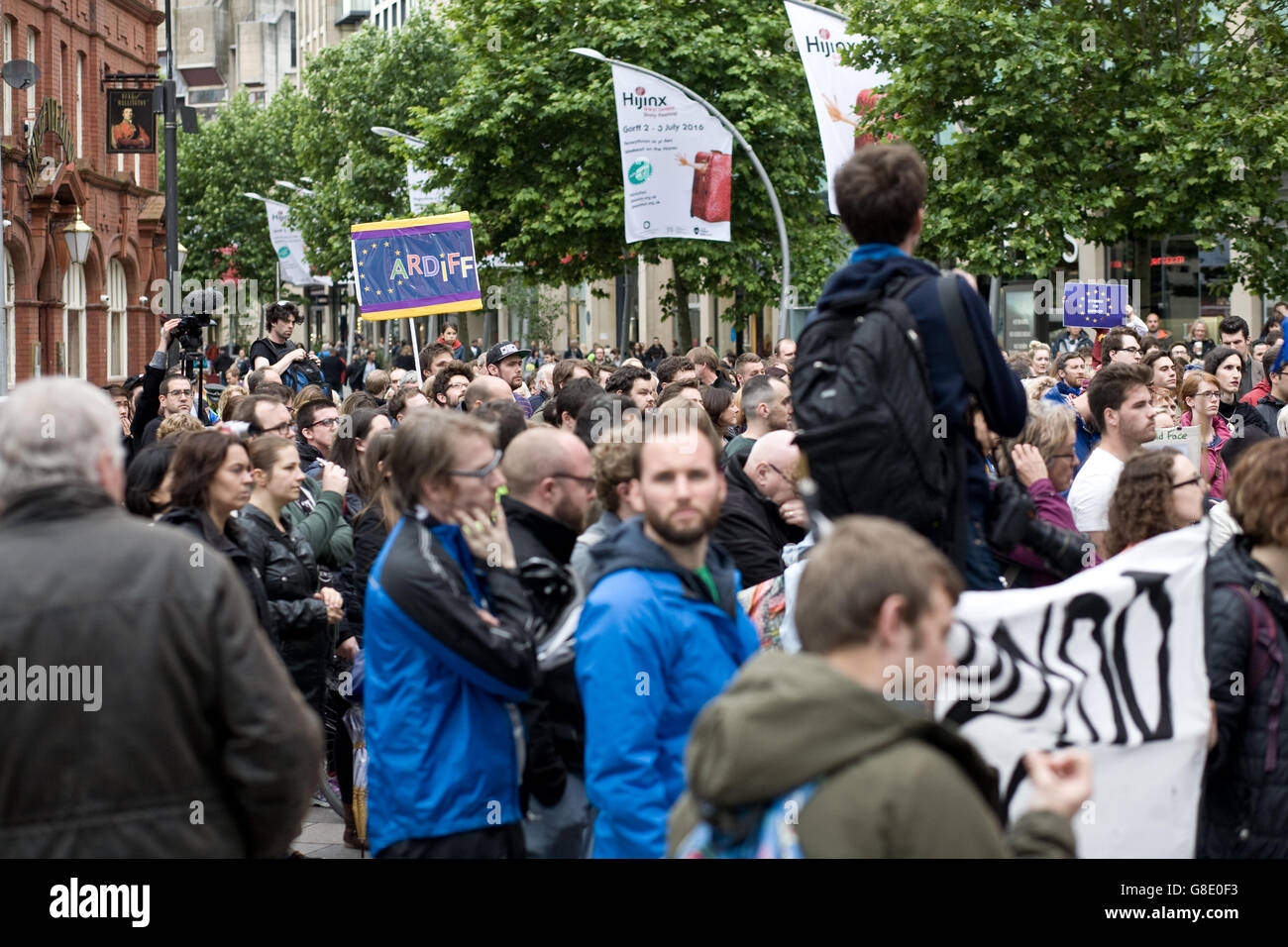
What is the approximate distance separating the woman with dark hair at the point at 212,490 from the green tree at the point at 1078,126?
58.7ft

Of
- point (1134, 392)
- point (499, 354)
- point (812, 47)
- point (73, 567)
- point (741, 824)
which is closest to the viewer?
point (741, 824)

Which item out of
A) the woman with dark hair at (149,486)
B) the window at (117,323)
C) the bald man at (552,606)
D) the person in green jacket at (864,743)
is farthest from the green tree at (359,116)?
the person in green jacket at (864,743)

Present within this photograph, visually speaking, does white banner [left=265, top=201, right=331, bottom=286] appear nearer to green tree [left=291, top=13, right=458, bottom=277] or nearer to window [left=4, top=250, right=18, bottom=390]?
green tree [left=291, top=13, right=458, bottom=277]

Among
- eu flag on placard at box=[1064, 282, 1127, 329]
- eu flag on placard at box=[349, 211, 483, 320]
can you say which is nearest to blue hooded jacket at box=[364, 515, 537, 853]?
eu flag on placard at box=[349, 211, 483, 320]

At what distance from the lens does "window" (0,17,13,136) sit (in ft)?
108

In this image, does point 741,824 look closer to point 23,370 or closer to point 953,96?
point 953,96

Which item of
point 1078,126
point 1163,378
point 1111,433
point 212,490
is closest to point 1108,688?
point 1111,433

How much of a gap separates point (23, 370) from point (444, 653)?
31241mm

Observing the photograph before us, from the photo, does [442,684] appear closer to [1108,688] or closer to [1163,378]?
[1108,688]

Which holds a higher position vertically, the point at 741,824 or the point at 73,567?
the point at 73,567

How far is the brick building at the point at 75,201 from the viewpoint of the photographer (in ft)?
108

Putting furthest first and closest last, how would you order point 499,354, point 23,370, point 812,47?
point 23,370, point 812,47, point 499,354

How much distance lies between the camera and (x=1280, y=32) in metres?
23.5
